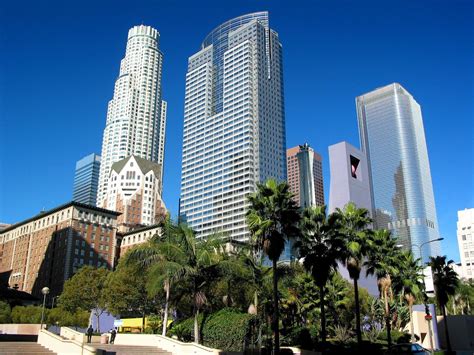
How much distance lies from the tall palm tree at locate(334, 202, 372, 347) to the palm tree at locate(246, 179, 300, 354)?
5.57 meters

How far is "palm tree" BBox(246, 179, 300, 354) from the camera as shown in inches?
1211

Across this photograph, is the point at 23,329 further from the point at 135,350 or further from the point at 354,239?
the point at 354,239

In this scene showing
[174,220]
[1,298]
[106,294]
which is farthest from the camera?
[1,298]

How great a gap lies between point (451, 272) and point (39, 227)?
122358mm

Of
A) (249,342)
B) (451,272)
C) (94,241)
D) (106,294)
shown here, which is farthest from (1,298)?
(451,272)

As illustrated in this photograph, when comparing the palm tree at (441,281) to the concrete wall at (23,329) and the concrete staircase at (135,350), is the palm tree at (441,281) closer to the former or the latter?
the concrete staircase at (135,350)

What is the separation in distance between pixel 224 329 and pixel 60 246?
352 ft

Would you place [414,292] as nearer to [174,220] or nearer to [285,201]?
[285,201]

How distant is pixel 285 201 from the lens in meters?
31.8

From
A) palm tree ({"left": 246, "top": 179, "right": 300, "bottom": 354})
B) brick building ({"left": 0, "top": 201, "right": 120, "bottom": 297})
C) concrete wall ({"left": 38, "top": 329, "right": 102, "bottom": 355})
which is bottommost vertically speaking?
concrete wall ({"left": 38, "top": 329, "right": 102, "bottom": 355})

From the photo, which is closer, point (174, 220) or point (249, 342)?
point (249, 342)

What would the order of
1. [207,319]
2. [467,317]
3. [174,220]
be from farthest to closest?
[467,317]
[174,220]
[207,319]

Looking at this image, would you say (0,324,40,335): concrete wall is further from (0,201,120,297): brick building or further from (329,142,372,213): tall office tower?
(329,142,372,213): tall office tower

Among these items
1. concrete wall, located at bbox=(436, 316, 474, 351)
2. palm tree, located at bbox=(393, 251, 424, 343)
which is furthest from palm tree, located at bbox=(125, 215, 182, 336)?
concrete wall, located at bbox=(436, 316, 474, 351)
